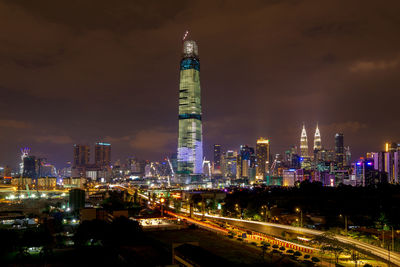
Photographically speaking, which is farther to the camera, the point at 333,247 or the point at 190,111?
the point at 190,111

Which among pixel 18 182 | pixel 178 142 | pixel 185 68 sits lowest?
pixel 18 182

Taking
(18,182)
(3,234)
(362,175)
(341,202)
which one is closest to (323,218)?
(341,202)

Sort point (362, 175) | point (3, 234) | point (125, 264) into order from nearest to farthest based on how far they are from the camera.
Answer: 1. point (125, 264)
2. point (3, 234)
3. point (362, 175)

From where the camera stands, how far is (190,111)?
164 metres

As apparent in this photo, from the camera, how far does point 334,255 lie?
100 ft

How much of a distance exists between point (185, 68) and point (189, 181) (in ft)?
159

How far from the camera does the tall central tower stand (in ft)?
539

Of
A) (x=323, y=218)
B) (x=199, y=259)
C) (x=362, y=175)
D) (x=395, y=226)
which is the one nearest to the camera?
(x=199, y=259)

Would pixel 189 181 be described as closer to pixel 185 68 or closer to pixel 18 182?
pixel 185 68

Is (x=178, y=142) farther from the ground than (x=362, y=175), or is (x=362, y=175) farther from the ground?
(x=178, y=142)

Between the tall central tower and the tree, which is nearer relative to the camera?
the tree

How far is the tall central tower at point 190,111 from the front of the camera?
16425cm

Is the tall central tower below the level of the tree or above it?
above

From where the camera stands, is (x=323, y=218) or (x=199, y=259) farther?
(x=323, y=218)
